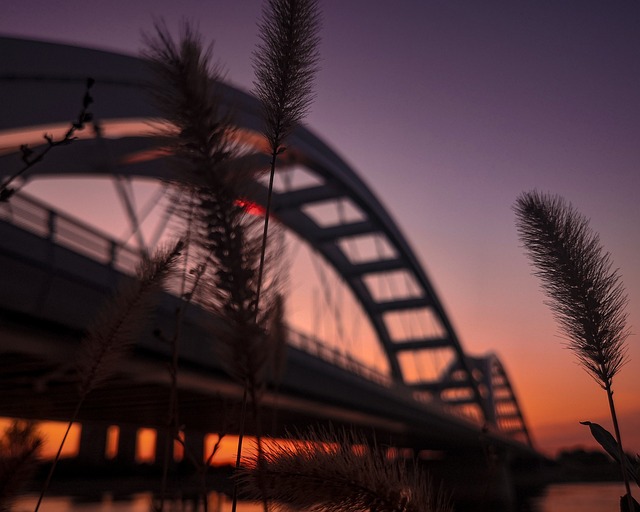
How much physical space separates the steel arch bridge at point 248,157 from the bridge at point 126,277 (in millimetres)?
36

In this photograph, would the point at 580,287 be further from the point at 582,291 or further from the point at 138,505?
the point at 138,505

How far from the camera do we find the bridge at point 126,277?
8.33m

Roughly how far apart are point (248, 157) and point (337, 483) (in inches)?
22.8

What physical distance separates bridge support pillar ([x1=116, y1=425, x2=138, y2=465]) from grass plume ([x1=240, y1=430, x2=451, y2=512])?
166ft

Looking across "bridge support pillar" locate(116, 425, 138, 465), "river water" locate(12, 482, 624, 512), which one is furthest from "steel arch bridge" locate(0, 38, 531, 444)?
"bridge support pillar" locate(116, 425, 138, 465)

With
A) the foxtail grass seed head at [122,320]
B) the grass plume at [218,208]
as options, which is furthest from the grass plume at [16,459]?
the grass plume at [218,208]

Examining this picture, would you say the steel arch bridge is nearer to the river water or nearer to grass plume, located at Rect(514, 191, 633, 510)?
grass plume, located at Rect(514, 191, 633, 510)

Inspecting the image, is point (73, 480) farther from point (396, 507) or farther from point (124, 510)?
point (396, 507)

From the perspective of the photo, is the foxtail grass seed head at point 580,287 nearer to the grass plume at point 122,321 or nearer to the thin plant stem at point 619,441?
the thin plant stem at point 619,441

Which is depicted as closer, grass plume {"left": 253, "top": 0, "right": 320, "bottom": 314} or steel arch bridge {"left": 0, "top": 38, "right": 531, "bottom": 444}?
grass plume {"left": 253, "top": 0, "right": 320, "bottom": 314}

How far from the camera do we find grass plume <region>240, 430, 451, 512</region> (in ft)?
2.90

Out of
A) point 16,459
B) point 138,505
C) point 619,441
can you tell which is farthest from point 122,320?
point 138,505

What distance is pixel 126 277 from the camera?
2121 mm

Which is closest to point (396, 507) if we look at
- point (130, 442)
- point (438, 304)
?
point (438, 304)
